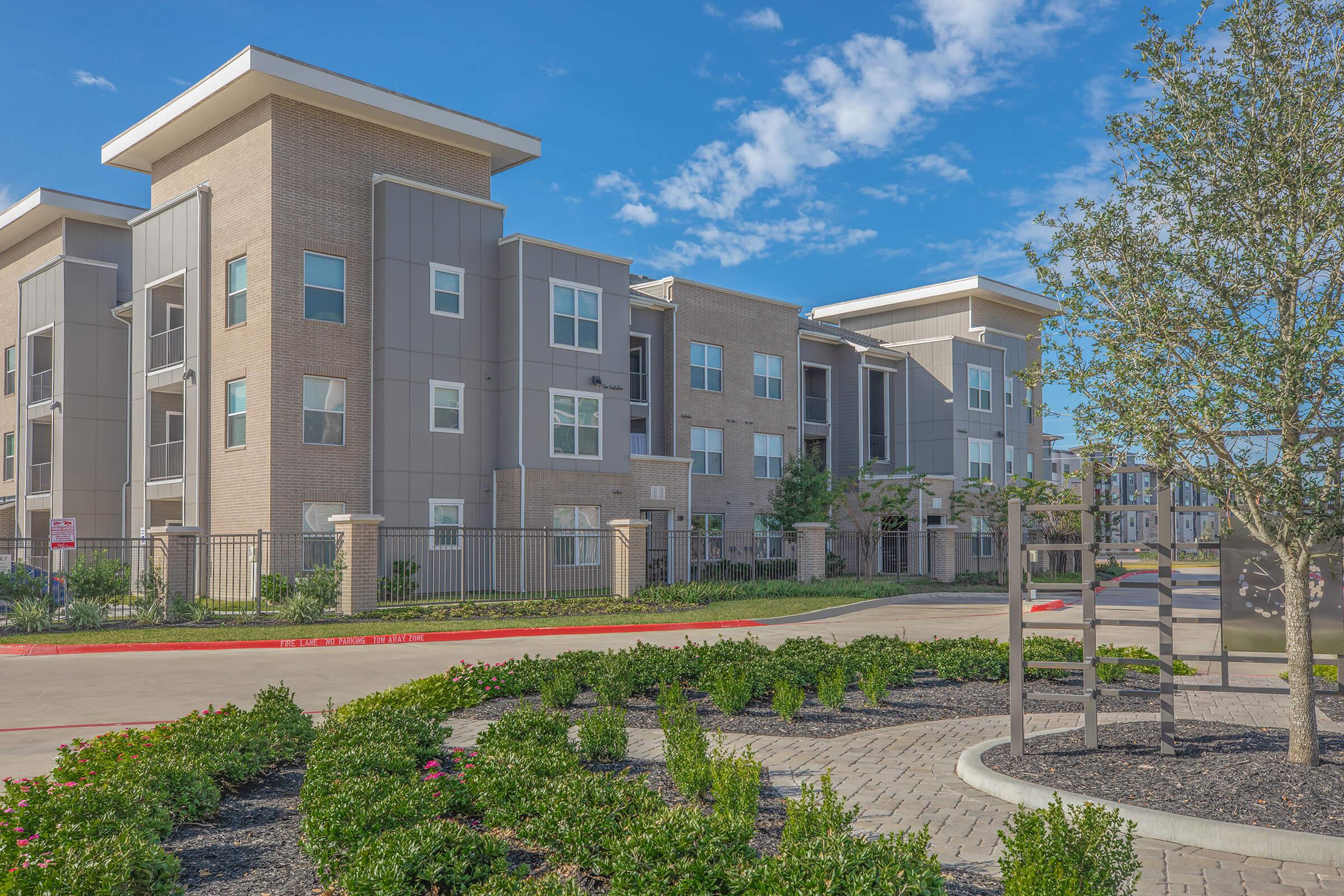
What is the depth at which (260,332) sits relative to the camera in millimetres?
26656

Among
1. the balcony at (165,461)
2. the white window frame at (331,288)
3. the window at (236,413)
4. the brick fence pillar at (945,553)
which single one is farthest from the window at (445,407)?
the brick fence pillar at (945,553)

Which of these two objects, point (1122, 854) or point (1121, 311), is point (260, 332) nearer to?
point (1121, 311)

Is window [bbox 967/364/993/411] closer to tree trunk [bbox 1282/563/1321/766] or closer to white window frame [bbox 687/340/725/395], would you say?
white window frame [bbox 687/340/725/395]

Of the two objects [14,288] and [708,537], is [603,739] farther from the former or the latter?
[14,288]

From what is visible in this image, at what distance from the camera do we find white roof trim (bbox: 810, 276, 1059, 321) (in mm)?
49656

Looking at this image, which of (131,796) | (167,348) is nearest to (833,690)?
(131,796)

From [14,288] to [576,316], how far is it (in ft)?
82.2

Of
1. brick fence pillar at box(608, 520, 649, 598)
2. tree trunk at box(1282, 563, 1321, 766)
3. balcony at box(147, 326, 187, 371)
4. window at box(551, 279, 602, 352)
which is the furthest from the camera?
window at box(551, 279, 602, 352)

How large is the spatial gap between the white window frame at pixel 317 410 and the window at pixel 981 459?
96.3ft

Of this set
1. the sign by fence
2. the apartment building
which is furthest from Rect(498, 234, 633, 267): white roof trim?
the sign by fence

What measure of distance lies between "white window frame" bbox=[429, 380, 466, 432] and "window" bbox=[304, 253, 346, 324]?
10.3 ft

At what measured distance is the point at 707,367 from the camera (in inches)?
1522

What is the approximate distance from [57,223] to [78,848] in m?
39.3

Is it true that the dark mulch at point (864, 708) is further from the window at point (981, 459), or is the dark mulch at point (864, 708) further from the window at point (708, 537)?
the window at point (981, 459)
